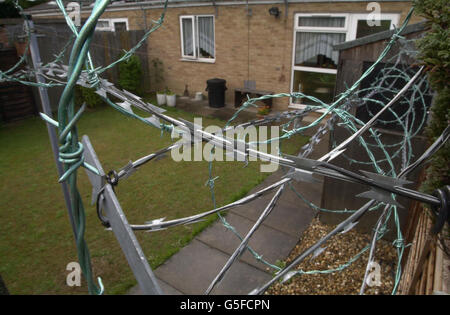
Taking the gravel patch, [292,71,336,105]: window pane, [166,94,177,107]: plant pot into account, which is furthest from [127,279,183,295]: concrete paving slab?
[166,94,177,107]: plant pot

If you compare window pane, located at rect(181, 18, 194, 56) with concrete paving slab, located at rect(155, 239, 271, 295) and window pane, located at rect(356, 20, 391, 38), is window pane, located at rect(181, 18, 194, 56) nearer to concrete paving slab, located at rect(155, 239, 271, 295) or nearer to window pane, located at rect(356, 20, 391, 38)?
window pane, located at rect(356, 20, 391, 38)

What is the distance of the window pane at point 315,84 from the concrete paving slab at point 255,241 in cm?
559

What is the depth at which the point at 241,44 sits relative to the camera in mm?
9344

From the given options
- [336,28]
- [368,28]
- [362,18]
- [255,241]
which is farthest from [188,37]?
[255,241]

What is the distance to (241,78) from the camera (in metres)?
9.69

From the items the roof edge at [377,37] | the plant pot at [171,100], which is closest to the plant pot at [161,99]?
the plant pot at [171,100]

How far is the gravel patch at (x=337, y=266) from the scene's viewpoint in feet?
10.9

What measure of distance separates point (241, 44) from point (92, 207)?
22.3 ft

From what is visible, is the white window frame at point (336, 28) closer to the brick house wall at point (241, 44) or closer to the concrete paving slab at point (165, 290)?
the brick house wall at point (241, 44)

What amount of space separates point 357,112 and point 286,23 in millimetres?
5472

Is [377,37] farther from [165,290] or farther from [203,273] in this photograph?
[165,290]

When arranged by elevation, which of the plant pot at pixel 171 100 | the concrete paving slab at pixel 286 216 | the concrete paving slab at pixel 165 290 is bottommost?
the concrete paving slab at pixel 165 290
